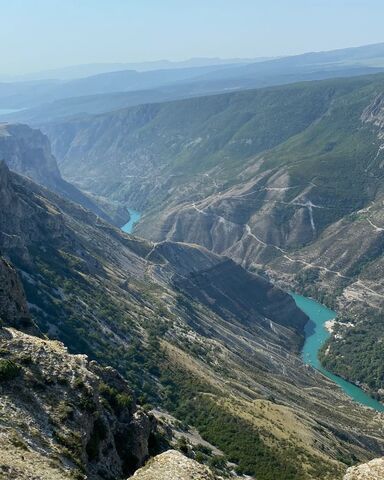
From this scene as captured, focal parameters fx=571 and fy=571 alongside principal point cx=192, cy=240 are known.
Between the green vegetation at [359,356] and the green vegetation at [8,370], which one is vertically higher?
the green vegetation at [8,370]

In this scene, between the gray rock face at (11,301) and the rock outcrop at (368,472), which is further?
the gray rock face at (11,301)

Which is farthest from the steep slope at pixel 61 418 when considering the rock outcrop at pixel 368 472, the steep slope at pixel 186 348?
the steep slope at pixel 186 348

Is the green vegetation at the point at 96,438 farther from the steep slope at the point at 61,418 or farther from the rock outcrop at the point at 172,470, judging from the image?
the rock outcrop at the point at 172,470

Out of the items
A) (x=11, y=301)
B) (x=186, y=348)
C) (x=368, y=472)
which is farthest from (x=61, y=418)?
(x=186, y=348)

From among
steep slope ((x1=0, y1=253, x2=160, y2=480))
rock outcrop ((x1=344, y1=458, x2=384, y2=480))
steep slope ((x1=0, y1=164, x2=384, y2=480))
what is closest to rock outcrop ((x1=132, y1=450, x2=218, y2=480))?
steep slope ((x1=0, y1=253, x2=160, y2=480))

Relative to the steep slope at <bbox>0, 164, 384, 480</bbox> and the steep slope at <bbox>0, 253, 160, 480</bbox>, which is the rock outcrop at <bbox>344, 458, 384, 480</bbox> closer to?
the steep slope at <bbox>0, 253, 160, 480</bbox>

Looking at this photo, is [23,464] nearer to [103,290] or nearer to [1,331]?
[1,331]

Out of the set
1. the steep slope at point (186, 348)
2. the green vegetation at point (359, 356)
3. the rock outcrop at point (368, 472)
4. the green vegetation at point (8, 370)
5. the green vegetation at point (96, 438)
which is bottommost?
the green vegetation at point (359, 356)
